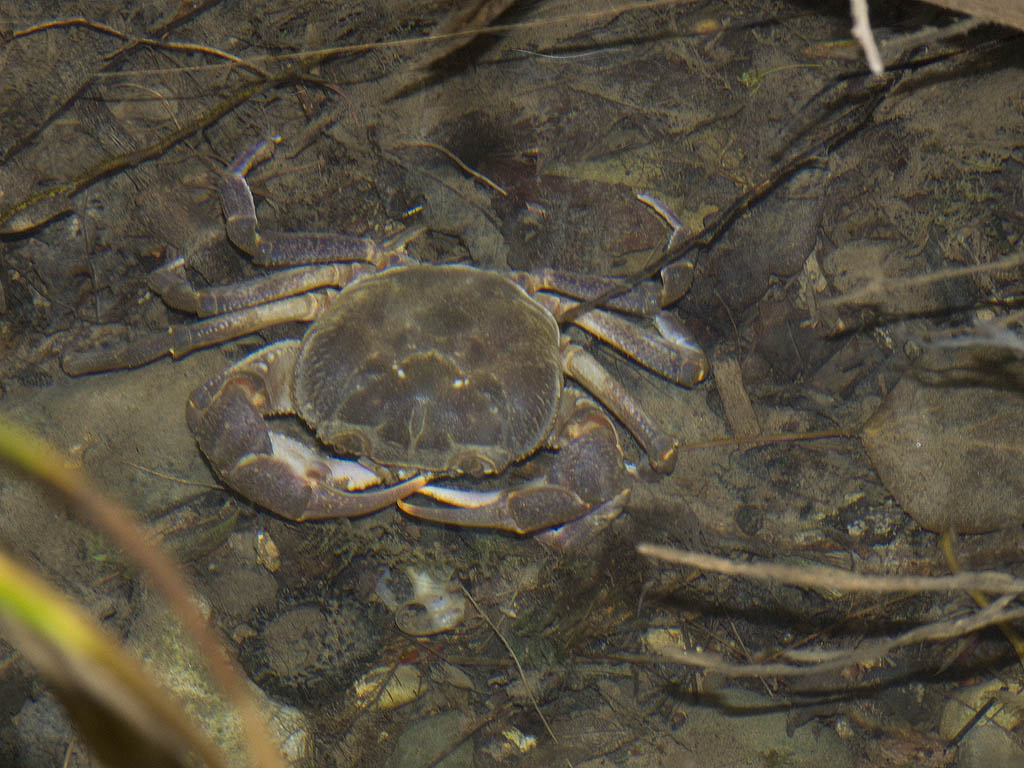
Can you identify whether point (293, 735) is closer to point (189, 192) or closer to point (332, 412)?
point (332, 412)

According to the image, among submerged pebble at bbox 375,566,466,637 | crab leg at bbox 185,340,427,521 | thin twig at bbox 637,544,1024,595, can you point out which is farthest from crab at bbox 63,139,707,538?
thin twig at bbox 637,544,1024,595

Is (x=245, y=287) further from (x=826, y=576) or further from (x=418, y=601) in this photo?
(x=826, y=576)

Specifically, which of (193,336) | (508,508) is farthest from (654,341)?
(193,336)

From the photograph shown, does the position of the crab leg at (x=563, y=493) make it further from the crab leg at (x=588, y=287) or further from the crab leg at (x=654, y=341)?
the crab leg at (x=588, y=287)

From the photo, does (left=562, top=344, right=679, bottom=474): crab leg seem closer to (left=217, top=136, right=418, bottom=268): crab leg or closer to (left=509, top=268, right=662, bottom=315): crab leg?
(left=509, top=268, right=662, bottom=315): crab leg

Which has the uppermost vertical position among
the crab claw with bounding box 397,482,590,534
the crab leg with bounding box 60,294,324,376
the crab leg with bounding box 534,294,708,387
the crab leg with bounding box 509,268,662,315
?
the crab leg with bounding box 60,294,324,376

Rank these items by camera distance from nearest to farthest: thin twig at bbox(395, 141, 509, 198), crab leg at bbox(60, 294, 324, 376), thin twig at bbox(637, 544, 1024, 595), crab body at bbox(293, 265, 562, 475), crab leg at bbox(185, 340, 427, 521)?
thin twig at bbox(637, 544, 1024, 595) → crab body at bbox(293, 265, 562, 475) → crab leg at bbox(185, 340, 427, 521) → crab leg at bbox(60, 294, 324, 376) → thin twig at bbox(395, 141, 509, 198)

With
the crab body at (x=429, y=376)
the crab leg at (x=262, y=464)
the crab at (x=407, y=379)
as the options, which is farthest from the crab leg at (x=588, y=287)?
the crab leg at (x=262, y=464)

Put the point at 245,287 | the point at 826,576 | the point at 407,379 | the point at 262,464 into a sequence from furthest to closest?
the point at 245,287
the point at 262,464
the point at 407,379
the point at 826,576
